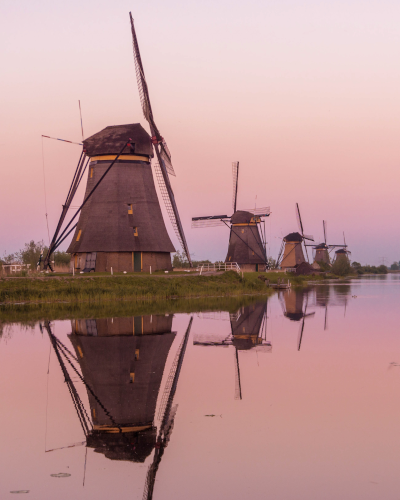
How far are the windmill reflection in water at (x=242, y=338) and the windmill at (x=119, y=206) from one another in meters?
15.1

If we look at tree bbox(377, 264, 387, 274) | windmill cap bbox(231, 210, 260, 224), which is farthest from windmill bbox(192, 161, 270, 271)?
tree bbox(377, 264, 387, 274)

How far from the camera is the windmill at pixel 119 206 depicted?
37.0 m

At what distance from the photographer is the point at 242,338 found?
17.3 m

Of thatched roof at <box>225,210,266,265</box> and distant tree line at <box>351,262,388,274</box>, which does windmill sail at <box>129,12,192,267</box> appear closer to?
thatched roof at <box>225,210,266,265</box>

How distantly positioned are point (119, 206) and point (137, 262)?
3.93m

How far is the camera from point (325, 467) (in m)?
6.40

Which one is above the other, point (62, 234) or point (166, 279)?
point (62, 234)

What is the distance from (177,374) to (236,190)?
61.7 metres

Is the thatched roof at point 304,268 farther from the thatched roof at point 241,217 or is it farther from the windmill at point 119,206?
the windmill at point 119,206

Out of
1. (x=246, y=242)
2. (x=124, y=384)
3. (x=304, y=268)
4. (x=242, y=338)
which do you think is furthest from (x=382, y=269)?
(x=124, y=384)

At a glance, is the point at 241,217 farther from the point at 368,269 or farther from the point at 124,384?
the point at 368,269

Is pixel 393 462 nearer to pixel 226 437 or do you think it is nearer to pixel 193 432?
pixel 226 437

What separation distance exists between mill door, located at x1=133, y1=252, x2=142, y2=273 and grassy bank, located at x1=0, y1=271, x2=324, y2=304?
3.53 metres

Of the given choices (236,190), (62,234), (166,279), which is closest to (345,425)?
(166,279)
